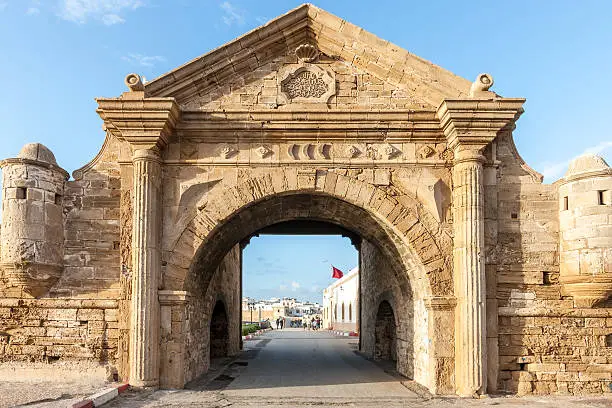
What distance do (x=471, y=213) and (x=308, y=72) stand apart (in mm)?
3586

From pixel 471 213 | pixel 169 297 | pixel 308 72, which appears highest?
pixel 308 72

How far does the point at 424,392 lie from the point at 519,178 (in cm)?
381

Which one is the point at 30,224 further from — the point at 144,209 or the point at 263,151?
the point at 263,151

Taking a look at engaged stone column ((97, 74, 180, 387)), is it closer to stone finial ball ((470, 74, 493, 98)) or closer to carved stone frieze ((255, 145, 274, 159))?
carved stone frieze ((255, 145, 274, 159))

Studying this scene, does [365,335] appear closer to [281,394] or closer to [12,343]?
[281,394]

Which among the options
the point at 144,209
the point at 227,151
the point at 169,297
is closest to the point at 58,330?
the point at 169,297

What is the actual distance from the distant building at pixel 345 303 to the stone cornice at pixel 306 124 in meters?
20.2

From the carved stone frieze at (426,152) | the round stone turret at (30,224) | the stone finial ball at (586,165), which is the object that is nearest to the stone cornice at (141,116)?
the round stone turret at (30,224)

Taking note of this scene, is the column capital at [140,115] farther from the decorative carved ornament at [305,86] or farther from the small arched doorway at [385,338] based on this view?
the small arched doorway at [385,338]

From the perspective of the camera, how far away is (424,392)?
9609 mm

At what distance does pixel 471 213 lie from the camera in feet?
31.2

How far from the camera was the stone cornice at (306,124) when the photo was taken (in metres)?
9.96

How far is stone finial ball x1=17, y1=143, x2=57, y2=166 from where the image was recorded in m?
9.65

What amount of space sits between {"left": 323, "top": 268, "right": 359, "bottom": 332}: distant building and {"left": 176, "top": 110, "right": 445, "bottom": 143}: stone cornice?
20.2 m
